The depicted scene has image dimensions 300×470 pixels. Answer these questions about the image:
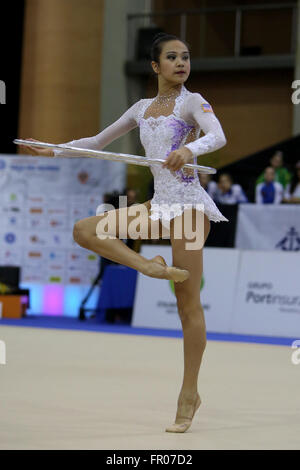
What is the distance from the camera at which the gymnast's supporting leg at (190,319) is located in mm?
3746

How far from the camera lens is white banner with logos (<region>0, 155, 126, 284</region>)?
1141cm

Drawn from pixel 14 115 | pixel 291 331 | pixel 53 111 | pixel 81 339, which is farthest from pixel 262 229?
pixel 14 115

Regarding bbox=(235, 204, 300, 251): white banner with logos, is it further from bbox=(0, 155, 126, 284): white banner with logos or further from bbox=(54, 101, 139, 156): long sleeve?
bbox=(54, 101, 139, 156): long sleeve

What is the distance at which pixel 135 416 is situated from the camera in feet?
13.1

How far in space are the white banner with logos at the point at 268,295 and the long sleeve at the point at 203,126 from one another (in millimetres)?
5270

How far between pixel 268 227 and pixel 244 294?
1194 millimetres

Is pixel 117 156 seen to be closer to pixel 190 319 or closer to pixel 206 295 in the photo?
pixel 190 319

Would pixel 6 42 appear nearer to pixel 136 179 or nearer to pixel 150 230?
pixel 136 179

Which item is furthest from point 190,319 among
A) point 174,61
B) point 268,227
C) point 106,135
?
point 268,227

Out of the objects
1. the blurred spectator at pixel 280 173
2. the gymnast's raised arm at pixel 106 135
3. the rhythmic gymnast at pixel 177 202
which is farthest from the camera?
the blurred spectator at pixel 280 173

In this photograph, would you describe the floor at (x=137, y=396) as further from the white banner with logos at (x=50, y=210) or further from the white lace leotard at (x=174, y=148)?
the white banner with logos at (x=50, y=210)

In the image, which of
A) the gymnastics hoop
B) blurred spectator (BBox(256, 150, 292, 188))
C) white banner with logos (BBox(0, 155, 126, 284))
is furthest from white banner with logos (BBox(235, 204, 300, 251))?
the gymnastics hoop

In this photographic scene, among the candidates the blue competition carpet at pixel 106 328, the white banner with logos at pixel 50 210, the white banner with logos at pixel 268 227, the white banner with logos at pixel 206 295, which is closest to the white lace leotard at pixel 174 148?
the blue competition carpet at pixel 106 328

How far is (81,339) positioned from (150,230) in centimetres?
475
